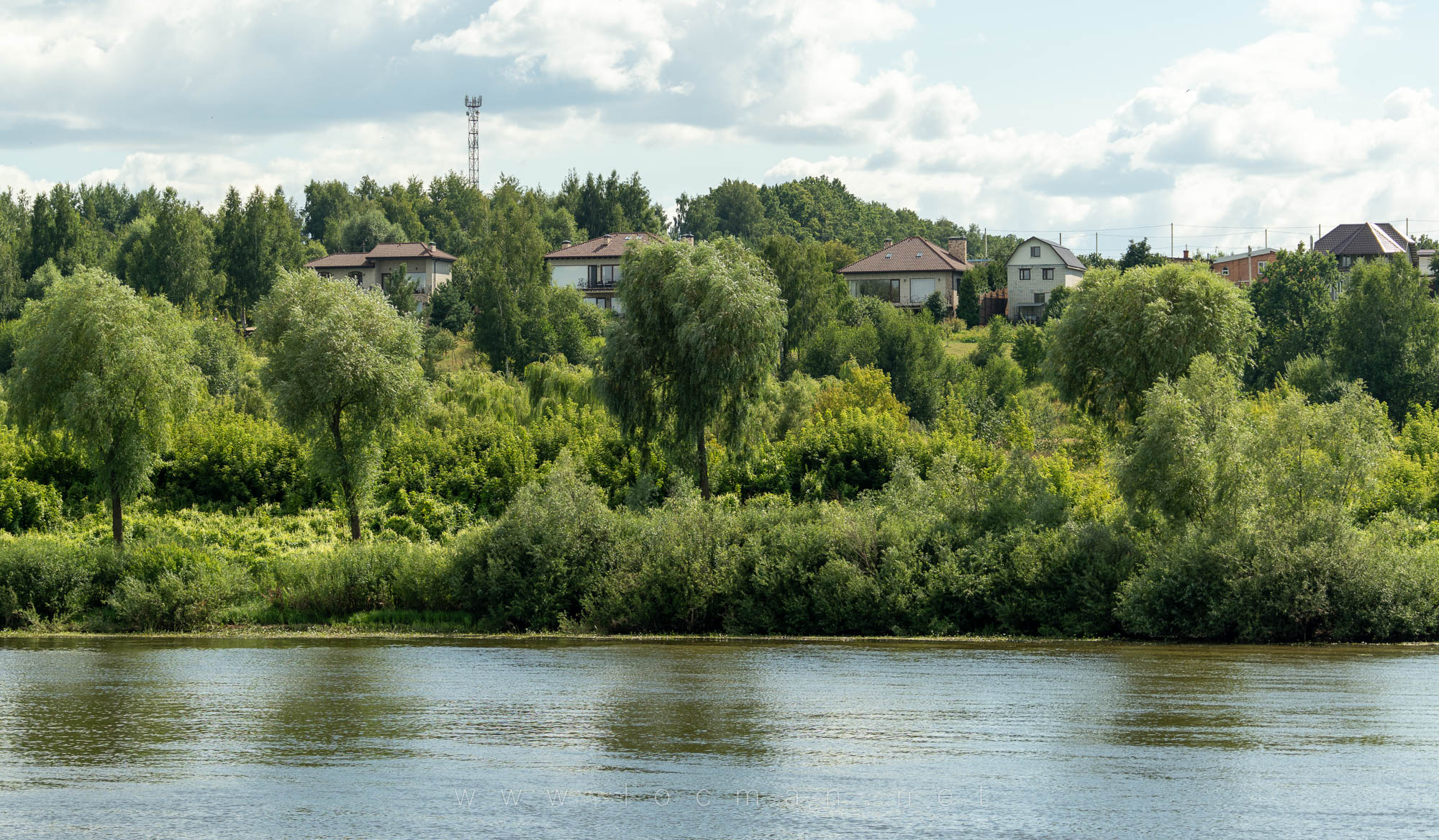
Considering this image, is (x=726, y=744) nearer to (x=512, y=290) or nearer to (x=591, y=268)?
(x=512, y=290)

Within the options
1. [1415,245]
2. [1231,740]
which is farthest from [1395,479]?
[1415,245]

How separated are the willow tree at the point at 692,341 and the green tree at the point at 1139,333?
11.1 m

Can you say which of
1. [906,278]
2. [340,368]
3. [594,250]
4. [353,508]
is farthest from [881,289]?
[340,368]

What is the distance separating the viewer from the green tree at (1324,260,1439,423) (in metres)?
78.1

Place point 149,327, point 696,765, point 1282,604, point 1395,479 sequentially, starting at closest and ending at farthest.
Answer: point 696,765
point 1282,604
point 149,327
point 1395,479

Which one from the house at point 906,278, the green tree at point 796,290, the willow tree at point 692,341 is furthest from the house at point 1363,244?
the willow tree at point 692,341

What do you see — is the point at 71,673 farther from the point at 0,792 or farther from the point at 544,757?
the point at 544,757

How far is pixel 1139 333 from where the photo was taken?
150 feet

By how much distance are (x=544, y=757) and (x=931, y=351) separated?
211 feet

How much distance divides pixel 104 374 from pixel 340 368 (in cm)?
780

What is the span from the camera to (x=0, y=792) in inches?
772

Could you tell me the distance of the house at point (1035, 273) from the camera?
4454 inches

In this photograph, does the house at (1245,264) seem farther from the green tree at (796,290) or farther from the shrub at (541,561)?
the shrub at (541,561)

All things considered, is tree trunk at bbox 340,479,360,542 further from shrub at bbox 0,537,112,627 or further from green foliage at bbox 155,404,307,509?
shrub at bbox 0,537,112,627
